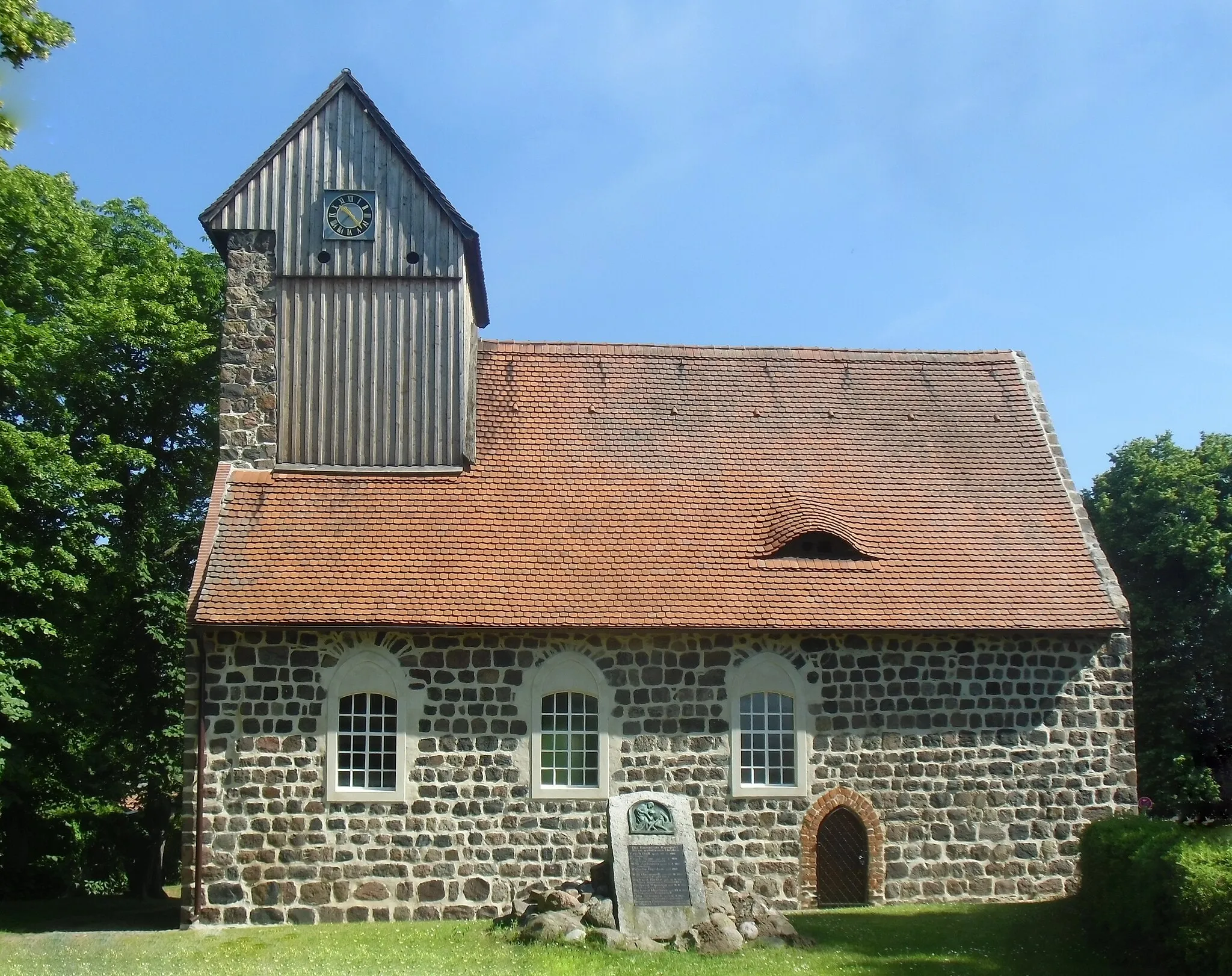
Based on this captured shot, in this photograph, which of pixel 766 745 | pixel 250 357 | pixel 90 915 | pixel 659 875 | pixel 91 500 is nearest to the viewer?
pixel 659 875

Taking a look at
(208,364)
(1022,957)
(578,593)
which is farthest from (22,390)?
(1022,957)

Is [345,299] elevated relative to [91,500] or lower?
elevated

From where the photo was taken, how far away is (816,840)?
15469 mm

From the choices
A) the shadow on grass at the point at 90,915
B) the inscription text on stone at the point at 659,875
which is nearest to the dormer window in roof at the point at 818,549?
the inscription text on stone at the point at 659,875

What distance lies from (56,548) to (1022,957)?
13.5m

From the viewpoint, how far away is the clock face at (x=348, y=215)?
17625 mm

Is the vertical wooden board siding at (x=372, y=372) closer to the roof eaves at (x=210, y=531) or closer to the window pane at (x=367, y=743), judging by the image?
the roof eaves at (x=210, y=531)

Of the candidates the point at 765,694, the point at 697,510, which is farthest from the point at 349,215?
the point at 765,694

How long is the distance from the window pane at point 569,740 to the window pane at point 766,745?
75.2 inches

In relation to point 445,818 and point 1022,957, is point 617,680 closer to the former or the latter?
point 445,818

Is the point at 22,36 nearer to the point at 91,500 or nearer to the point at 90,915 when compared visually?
the point at 91,500

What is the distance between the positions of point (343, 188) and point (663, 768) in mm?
9378

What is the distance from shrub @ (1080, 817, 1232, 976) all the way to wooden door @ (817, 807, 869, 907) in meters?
2.82

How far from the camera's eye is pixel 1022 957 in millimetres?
12328
